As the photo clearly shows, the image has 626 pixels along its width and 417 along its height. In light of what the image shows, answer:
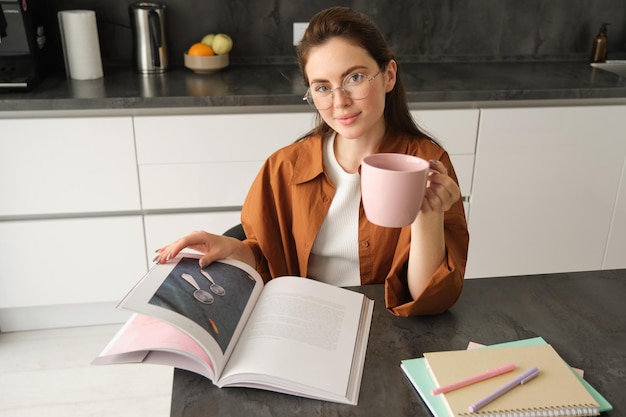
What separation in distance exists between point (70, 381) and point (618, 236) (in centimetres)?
216

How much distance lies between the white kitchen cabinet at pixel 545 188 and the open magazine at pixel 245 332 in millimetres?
1406

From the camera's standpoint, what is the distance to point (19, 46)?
2.15 meters

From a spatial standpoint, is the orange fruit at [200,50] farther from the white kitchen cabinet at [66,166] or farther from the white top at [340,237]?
the white top at [340,237]

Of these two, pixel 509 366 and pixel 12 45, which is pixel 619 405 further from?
pixel 12 45

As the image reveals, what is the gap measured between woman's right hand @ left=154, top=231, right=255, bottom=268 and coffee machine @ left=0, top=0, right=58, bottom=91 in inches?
50.5

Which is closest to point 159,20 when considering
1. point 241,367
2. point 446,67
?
point 446,67

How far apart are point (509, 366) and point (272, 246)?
2.09 feet

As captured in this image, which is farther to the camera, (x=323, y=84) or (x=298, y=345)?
(x=323, y=84)

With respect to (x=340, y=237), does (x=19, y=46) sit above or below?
above

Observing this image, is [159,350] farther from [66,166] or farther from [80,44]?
[80,44]

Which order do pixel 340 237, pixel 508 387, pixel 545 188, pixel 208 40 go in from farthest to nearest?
pixel 208 40
pixel 545 188
pixel 340 237
pixel 508 387

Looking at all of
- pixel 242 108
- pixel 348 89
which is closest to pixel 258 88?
pixel 242 108

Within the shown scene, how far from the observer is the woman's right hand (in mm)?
1044

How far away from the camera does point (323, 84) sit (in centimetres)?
118
